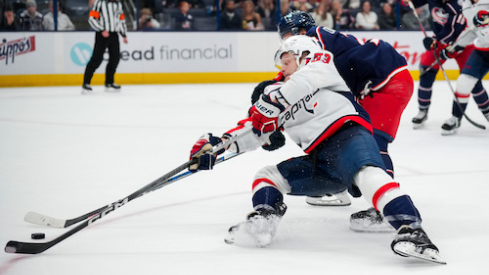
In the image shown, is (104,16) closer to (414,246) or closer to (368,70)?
(368,70)

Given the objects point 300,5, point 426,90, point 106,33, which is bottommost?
point 106,33

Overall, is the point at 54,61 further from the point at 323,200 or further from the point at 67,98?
the point at 323,200

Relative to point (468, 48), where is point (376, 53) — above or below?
above

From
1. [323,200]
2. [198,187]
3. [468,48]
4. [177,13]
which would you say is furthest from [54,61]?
[323,200]

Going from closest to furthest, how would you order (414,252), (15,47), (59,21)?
(414,252) < (15,47) < (59,21)

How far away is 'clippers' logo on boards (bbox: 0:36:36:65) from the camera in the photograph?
9078mm

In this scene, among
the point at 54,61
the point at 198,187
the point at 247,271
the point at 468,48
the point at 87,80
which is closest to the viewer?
the point at 247,271

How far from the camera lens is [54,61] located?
9438mm

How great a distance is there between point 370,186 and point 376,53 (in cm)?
89

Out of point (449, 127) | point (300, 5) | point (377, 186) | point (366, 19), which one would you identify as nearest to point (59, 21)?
point (300, 5)

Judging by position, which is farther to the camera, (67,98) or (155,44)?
(155,44)

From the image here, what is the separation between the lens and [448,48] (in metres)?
5.35

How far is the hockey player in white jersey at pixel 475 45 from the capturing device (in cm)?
504

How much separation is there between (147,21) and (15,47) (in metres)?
1.73
